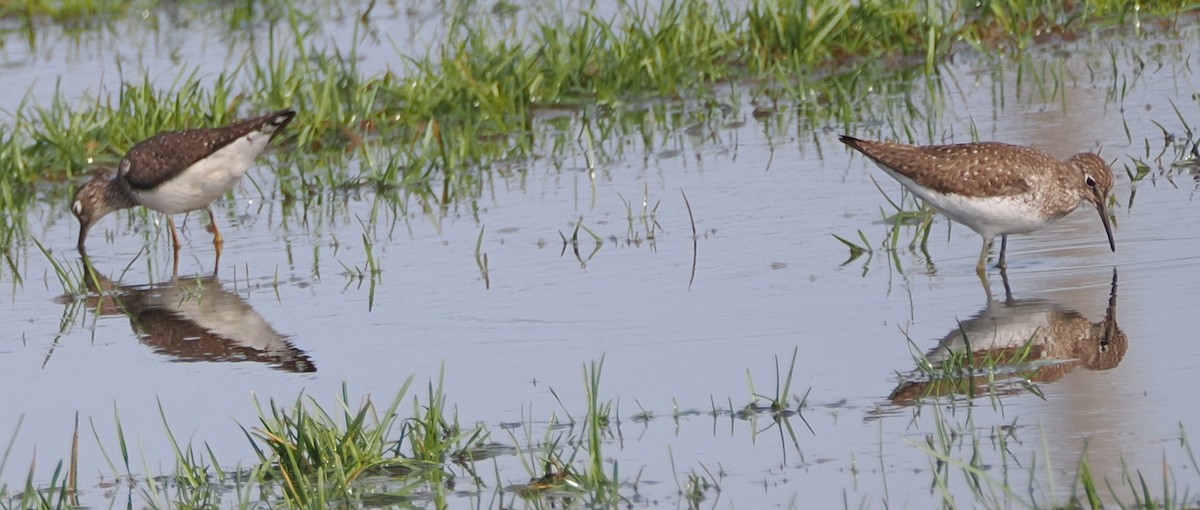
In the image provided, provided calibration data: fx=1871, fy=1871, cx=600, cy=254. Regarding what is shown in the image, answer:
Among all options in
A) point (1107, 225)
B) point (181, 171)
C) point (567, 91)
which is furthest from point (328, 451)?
point (567, 91)

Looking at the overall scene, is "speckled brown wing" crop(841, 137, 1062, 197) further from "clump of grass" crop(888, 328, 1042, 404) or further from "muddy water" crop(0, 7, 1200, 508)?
"clump of grass" crop(888, 328, 1042, 404)

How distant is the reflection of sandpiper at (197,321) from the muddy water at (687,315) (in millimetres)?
26

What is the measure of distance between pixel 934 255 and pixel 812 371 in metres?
2.31

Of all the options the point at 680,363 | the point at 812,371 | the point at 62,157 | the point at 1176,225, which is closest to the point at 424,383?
the point at 680,363

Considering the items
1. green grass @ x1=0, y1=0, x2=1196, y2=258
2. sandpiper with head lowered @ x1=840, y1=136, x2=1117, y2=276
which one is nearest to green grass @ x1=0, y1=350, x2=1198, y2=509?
sandpiper with head lowered @ x1=840, y1=136, x2=1117, y2=276

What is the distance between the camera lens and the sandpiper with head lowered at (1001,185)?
8.80m

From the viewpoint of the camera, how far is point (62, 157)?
12609 millimetres

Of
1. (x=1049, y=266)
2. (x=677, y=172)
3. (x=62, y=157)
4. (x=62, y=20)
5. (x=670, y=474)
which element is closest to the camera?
(x=670, y=474)

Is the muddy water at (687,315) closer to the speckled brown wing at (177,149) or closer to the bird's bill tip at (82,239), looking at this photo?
the bird's bill tip at (82,239)

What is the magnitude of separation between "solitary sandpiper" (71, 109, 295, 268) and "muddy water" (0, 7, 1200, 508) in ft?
0.79

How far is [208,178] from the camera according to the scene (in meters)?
11.2

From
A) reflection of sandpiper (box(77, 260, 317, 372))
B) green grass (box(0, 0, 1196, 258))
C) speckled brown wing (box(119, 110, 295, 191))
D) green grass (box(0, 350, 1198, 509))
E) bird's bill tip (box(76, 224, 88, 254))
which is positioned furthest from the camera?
green grass (box(0, 0, 1196, 258))

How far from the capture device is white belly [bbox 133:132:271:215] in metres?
11.1

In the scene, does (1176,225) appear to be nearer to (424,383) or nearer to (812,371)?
(812,371)
